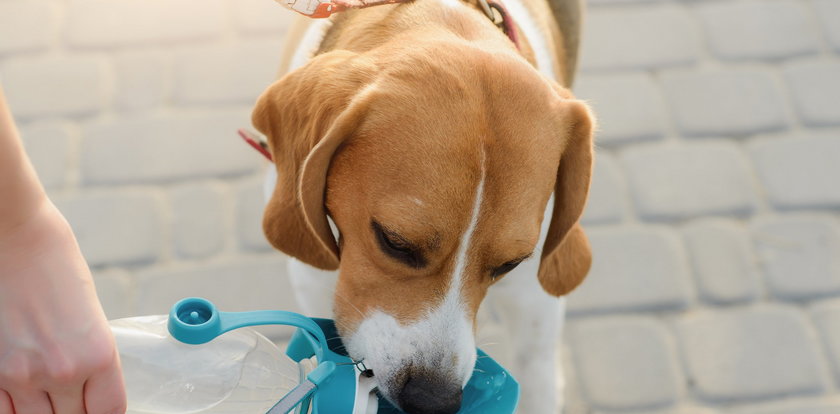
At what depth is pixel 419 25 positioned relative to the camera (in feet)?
7.68

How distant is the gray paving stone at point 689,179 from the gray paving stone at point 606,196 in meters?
0.06

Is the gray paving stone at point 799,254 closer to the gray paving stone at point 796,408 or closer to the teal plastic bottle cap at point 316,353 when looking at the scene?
the gray paving stone at point 796,408

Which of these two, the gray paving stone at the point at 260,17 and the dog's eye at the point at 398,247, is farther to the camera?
the gray paving stone at the point at 260,17

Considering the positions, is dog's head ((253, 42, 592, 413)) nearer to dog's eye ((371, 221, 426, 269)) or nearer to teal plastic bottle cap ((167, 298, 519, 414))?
dog's eye ((371, 221, 426, 269))

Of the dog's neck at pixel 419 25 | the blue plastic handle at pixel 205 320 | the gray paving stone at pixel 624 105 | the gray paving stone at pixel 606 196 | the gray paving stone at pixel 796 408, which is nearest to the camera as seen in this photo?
the blue plastic handle at pixel 205 320

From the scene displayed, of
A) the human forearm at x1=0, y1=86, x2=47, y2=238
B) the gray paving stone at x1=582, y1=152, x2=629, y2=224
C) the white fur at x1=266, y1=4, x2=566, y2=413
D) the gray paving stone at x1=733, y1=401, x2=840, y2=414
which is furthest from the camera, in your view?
the gray paving stone at x1=582, y1=152, x2=629, y2=224

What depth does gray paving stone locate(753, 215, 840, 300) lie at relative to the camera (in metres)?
3.50

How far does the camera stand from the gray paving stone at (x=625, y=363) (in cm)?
321

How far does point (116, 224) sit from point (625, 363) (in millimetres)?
2255

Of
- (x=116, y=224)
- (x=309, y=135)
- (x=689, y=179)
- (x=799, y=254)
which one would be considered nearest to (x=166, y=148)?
(x=116, y=224)

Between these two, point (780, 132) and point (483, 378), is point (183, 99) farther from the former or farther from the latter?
point (780, 132)

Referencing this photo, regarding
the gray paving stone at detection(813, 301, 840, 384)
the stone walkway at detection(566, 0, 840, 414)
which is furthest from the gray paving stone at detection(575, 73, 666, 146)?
the gray paving stone at detection(813, 301, 840, 384)

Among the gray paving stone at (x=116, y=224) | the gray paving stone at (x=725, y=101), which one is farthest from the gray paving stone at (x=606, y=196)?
the gray paving stone at (x=116, y=224)

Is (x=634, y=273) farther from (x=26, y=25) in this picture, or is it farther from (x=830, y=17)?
(x=26, y=25)
